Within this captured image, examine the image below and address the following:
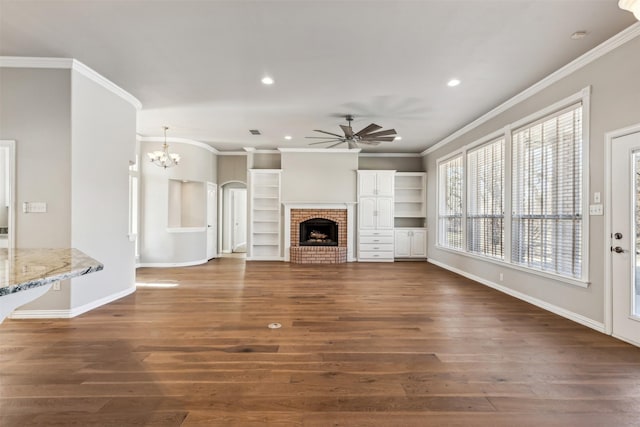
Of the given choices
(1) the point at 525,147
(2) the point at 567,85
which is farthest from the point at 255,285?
(2) the point at 567,85

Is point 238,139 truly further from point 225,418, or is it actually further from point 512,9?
point 225,418

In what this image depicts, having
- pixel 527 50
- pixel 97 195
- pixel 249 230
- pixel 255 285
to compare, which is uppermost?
pixel 527 50

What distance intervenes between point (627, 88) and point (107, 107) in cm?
596

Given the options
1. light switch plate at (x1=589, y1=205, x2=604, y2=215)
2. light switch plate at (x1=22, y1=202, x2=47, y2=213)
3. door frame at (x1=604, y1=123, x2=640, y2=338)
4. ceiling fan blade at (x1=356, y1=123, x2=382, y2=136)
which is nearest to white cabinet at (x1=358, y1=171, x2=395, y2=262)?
ceiling fan blade at (x1=356, y1=123, x2=382, y2=136)

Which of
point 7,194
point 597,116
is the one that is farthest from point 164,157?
point 597,116

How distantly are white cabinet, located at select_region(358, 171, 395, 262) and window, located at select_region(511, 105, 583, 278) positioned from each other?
3.57 meters

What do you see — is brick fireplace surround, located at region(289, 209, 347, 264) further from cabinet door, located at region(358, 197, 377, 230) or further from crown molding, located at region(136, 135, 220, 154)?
crown molding, located at region(136, 135, 220, 154)

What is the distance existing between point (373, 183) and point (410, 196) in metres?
1.30

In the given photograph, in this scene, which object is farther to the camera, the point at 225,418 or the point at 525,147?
the point at 525,147

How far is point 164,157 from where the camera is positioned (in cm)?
646

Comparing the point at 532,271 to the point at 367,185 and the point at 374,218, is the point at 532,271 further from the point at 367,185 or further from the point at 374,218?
the point at 367,185

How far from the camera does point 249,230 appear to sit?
797 centimetres

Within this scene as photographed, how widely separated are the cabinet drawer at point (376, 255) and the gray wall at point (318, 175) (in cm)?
147

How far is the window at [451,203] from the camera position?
6.43 metres
